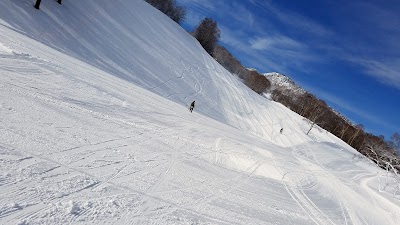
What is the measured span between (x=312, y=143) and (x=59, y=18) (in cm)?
3577

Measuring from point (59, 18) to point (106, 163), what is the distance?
98.9ft

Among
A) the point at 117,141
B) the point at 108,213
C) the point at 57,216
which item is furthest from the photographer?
the point at 117,141

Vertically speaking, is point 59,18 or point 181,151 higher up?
point 59,18

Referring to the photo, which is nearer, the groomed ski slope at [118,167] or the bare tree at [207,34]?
the groomed ski slope at [118,167]

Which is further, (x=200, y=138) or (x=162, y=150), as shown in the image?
(x=200, y=138)

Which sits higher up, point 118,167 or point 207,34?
point 207,34

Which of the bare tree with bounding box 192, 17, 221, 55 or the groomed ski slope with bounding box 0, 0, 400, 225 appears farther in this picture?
Result: the bare tree with bounding box 192, 17, 221, 55

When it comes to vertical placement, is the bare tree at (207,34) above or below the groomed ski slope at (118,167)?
above

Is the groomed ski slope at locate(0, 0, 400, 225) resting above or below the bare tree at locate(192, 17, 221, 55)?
below

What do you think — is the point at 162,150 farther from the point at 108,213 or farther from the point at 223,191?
the point at 108,213

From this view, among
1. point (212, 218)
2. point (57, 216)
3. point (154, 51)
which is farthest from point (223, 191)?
point (154, 51)

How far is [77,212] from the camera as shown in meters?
5.12

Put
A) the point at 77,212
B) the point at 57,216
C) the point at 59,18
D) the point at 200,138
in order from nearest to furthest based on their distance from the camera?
the point at 57,216 → the point at 77,212 → the point at 200,138 → the point at 59,18

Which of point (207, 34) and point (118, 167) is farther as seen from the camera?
point (207, 34)
